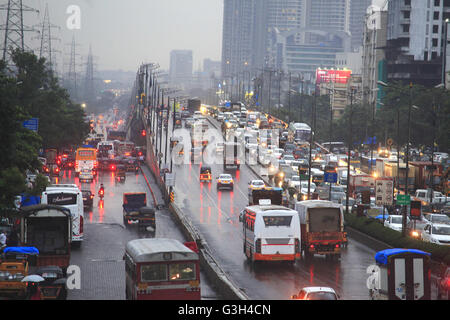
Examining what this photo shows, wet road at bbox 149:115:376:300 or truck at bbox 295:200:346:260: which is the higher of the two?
truck at bbox 295:200:346:260

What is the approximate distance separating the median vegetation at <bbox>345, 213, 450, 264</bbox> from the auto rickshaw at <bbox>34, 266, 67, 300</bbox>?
1555 cm

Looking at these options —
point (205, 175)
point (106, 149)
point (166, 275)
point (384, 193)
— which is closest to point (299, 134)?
point (106, 149)

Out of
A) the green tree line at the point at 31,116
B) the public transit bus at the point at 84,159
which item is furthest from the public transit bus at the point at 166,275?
the public transit bus at the point at 84,159

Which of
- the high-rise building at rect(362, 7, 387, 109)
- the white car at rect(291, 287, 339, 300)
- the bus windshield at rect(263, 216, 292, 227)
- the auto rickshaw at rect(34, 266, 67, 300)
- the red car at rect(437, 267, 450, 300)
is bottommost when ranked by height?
the auto rickshaw at rect(34, 266, 67, 300)

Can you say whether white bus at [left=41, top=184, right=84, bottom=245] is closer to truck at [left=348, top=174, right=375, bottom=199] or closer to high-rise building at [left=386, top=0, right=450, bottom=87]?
truck at [left=348, top=174, right=375, bottom=199]

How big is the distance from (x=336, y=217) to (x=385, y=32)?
129 m

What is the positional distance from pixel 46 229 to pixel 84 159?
46.1 m

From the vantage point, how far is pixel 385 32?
163875 mm

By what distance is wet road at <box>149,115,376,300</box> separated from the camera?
33.2 metres

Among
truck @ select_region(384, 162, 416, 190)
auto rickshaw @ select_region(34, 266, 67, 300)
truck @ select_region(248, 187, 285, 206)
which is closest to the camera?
auto rickshaw @ select_region(34, 266, 67, 300)

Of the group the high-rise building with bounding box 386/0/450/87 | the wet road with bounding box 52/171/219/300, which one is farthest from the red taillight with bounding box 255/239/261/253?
the high-rise building with bounding box 386/0/450/87

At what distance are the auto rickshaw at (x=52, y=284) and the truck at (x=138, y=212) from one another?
75.7 feet

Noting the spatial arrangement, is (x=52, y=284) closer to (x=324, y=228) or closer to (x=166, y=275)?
(x=166, y=275)

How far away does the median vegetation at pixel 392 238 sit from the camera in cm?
3691
